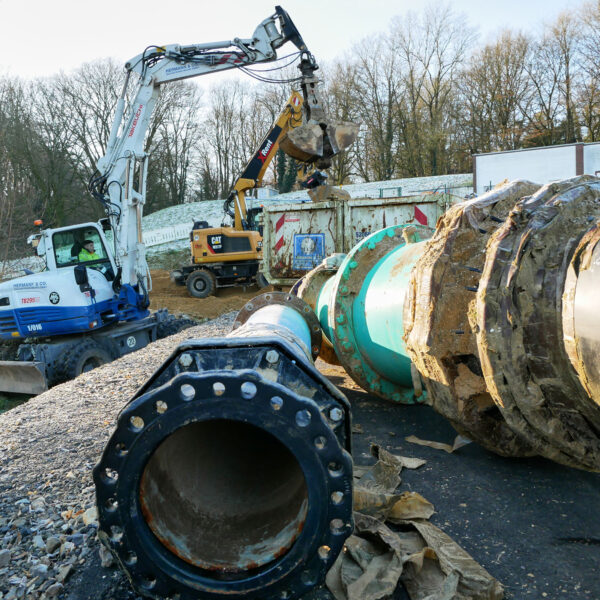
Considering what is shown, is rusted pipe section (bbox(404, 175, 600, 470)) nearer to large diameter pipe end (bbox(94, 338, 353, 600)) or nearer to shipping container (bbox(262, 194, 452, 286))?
large diameter pipe end (bbox(94, 338, 353, 600))

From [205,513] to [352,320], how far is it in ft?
6.48

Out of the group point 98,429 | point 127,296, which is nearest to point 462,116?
point 127,296

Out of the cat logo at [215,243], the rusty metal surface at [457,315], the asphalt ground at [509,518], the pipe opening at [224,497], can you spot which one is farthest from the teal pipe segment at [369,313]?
the cat logo at [215,243]

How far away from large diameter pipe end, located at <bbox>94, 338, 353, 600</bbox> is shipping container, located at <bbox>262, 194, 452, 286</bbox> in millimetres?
7499

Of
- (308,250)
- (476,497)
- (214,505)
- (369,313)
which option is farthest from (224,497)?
(308,250)

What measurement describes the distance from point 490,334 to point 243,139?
42.7m

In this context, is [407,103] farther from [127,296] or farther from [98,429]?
→ [98,429]

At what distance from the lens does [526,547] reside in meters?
2.05

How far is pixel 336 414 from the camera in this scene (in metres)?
1.48

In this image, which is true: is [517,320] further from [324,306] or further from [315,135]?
[315,135]

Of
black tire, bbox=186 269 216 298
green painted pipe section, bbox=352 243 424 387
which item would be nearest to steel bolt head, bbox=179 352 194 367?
green painted pipe section, bbox=352 243 424 387

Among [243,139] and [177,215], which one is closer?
[177,215]

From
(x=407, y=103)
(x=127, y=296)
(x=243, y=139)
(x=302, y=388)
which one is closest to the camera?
(x=302, y=388)

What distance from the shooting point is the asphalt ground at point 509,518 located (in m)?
1.86
